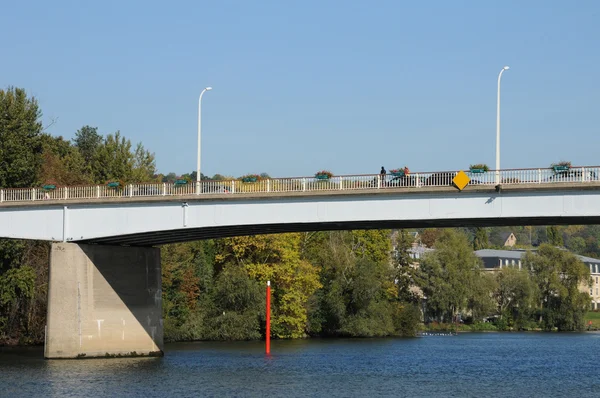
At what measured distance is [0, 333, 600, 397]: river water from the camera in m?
48.5

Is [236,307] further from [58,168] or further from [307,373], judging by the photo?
[307,373]

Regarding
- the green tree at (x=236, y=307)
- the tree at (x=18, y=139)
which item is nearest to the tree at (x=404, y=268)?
the green tree at (x=236, y=307)

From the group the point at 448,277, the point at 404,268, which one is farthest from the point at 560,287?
the point at 404,268

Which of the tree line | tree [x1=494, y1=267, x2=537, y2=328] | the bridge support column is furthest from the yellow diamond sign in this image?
tree [x1=494, y1=267, x2=537, y2=328]

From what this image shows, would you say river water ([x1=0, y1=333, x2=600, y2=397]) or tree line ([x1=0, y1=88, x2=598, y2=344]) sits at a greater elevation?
tree line ([x1=0, y1=88, x2=598, y2=344])

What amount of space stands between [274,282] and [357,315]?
1394 centimetres

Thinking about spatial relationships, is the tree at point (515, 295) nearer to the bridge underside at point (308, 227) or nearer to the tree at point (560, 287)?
the tree at point (560, 287)

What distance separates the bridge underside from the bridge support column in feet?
4.16

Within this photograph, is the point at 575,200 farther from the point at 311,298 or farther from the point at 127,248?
the point at 311,298

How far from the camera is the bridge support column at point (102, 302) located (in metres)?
61.8

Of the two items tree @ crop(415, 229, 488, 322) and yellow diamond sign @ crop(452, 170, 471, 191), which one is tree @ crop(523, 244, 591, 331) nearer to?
tree @ crop(415, 229, 488, 322)

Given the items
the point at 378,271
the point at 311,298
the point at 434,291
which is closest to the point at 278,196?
the point at 311,298

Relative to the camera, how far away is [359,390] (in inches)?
1939

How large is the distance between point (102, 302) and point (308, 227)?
13868 mm
